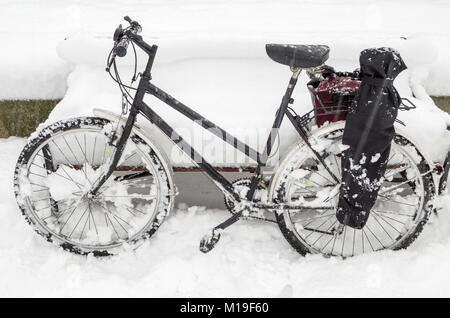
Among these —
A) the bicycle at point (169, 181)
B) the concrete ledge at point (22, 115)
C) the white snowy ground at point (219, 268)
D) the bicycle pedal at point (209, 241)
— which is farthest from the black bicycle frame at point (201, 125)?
the concrete ledge at point (22, 115)

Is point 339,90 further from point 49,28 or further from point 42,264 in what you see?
point 49,28

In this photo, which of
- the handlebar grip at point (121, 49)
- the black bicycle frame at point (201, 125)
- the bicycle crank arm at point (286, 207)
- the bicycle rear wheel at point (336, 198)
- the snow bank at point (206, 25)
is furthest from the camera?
the snow bank at point (206, 25)

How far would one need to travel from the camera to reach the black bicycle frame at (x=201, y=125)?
2.02 metres

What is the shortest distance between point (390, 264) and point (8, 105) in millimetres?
2894

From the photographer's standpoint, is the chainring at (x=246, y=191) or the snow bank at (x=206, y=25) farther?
the snow bank at (x=206, y=25)

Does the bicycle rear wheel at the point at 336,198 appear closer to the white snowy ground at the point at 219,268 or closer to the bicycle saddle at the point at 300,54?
the white snowy ground at the point at 219,268

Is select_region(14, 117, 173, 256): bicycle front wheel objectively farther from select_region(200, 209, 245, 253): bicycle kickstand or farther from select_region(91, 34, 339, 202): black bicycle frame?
select_region(200, 209, 245, 253): bicycle kickstand

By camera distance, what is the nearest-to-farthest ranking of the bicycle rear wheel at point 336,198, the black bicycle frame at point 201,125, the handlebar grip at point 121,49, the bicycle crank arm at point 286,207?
1. the handlebar grip at point 121,49
2. the black bicycle frame at point 201,125
3. the bicycle rear wheel at point 336,198
4. the bicycle crank arm at point 286,207

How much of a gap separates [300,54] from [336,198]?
914 millimetres

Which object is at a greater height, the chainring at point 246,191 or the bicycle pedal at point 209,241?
the chainring at point 246,191

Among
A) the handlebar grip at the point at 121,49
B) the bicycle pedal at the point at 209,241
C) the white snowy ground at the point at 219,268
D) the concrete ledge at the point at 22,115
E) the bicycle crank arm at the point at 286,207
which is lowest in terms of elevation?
the white snowy ground at the point at 219,268

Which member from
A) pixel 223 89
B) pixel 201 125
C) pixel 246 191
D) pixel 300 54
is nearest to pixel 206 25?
pixel 223 89
